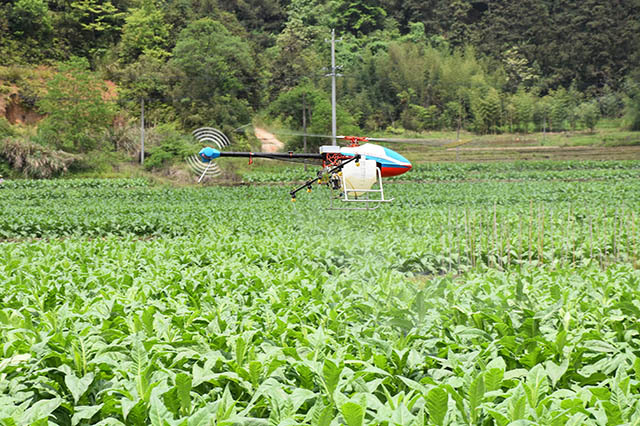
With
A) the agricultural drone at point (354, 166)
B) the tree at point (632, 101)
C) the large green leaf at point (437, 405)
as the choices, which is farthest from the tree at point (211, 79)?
the large green leaf at point (437, 405)

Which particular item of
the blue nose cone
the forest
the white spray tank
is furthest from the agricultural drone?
the forest

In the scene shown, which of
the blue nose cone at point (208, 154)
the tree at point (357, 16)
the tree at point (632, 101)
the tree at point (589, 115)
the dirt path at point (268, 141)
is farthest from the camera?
the tree at point (357, 16)

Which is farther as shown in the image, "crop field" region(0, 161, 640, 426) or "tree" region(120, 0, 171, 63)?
"tree" region(120, 0, 171, 63)

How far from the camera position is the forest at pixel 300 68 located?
1730 inches

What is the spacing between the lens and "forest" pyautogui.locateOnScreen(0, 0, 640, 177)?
43.9m

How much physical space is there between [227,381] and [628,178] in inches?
1357

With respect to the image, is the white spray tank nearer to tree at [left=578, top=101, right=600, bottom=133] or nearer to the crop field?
the crop field

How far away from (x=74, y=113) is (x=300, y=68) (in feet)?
84.7

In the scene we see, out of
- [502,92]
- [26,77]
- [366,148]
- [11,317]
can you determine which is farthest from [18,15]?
[11,317]

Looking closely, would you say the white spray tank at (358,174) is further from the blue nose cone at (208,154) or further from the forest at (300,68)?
the forest at (300,68)

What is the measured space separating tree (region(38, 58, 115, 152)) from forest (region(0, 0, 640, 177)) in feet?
0.32

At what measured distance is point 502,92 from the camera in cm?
6072

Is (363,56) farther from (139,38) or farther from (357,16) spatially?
(139,38)

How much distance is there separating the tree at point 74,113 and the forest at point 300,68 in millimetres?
98
